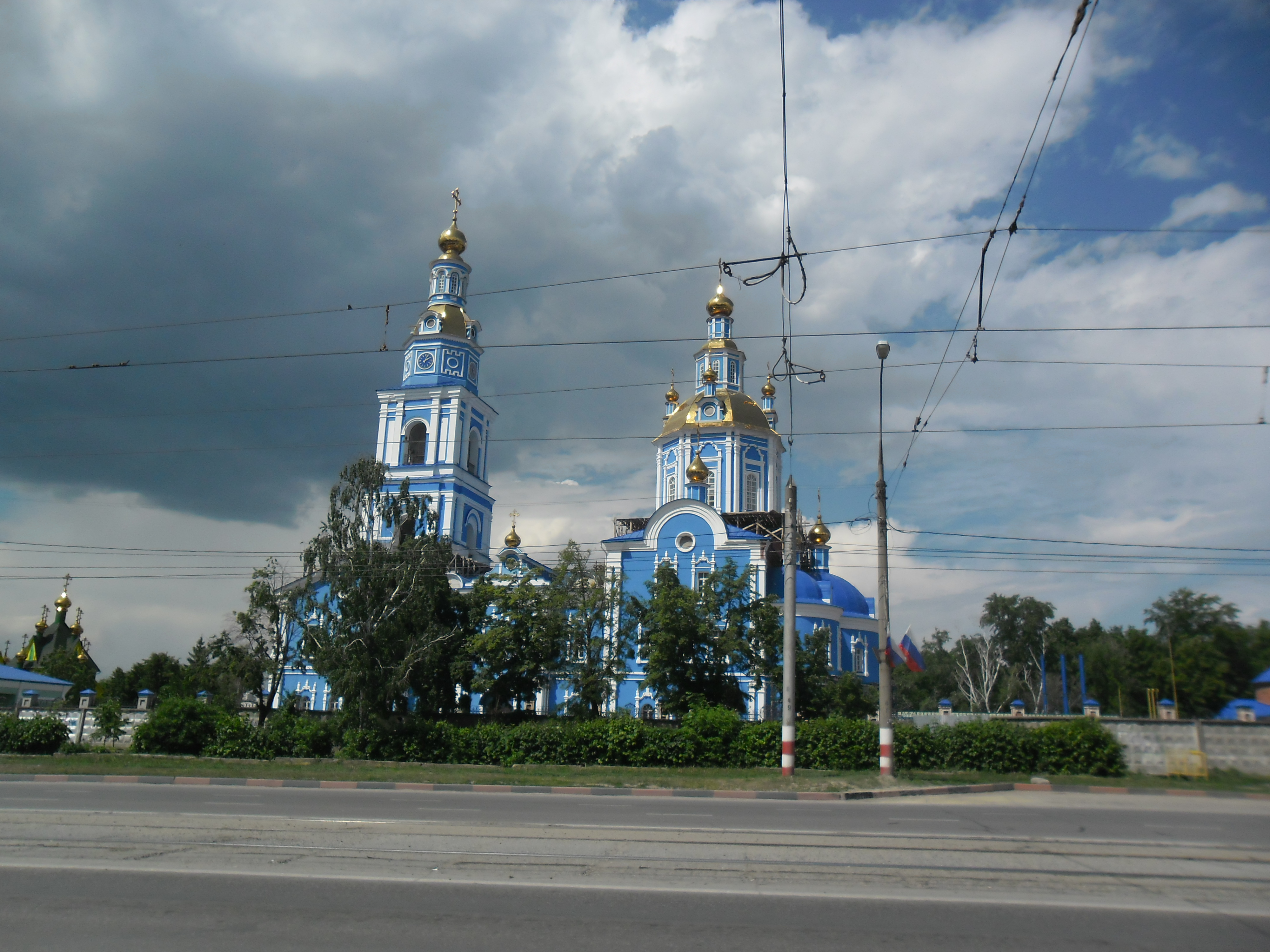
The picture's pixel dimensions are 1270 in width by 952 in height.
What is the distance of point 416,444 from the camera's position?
45344 mm

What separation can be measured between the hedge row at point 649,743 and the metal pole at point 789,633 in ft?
5.29

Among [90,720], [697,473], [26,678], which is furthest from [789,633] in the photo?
[26,678]

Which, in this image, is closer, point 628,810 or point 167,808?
point 167,808

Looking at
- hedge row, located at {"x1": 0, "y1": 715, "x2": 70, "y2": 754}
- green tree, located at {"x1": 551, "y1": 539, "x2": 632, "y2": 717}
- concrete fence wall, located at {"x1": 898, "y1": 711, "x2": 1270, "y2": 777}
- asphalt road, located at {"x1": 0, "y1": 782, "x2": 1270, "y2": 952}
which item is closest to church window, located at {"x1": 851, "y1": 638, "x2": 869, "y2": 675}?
green tree, located at {"x1": 551, "y1": 539, "x2": 632, "y2": 717}

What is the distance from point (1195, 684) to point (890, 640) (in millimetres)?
13524

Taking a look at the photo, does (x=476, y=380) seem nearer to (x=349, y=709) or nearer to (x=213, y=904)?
(x=349, y=709)

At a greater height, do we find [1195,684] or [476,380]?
[476,380]

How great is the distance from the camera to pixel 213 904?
687cm

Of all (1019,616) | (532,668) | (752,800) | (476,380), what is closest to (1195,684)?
(752,800)

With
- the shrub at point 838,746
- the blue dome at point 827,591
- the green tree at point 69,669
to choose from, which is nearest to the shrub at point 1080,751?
the shrub at point 838,746

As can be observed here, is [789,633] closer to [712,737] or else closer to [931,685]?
[712,737]

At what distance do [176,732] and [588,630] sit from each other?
13.3 m

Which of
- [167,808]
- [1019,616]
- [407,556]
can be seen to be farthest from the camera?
[1019,616]

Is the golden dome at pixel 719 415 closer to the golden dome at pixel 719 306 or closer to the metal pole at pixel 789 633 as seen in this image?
the golden dome at pixel 719 306
